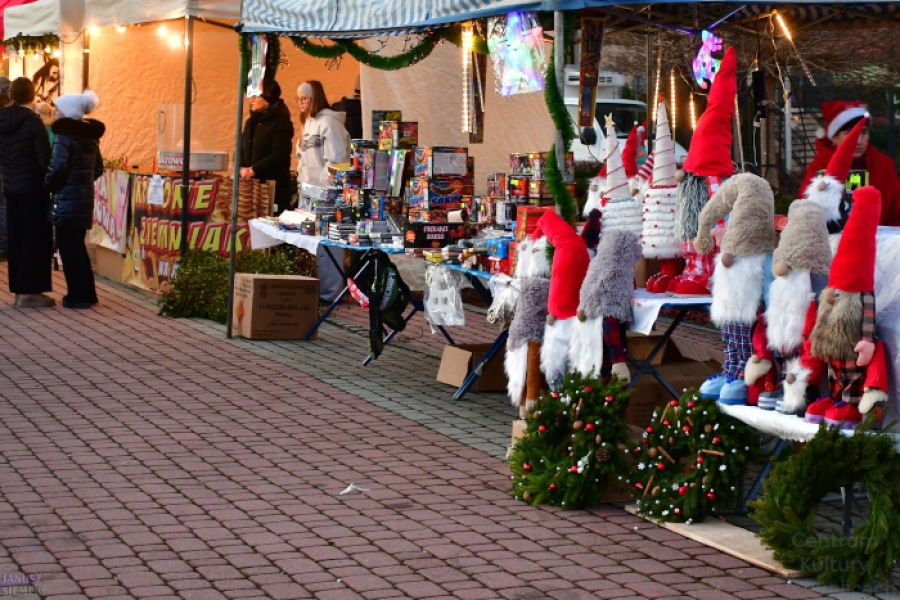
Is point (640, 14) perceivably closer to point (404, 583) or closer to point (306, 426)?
point (306, 426)

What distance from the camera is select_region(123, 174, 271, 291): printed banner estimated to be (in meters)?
12.2

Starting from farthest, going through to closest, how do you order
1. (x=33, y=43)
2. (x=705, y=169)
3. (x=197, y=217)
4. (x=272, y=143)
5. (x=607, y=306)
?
1. (x=33, y=43)
2. (x=272, y=143)
3. (x=197, y=217)
4. (x=705, y=169)
5. (x=607, y=306)

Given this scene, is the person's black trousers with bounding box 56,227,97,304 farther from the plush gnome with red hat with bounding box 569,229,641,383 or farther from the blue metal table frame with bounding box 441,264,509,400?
the plush gnome with red hat with bounding box 569,229,641,383

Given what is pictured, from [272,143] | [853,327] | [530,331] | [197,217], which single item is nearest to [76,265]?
[197,217]

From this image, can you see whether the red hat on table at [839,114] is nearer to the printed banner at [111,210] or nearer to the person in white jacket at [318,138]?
the person in white jacket at [318,138]

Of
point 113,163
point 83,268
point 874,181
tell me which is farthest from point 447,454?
point 113,163

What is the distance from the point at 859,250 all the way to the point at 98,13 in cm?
994

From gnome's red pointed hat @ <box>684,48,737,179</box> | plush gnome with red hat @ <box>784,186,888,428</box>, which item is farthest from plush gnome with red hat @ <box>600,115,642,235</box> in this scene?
plush gnome with red hat @ <box>784,186,888,428</box>

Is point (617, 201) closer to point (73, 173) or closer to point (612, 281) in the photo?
point (612, 281)

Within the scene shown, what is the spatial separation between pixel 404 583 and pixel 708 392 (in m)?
1.73

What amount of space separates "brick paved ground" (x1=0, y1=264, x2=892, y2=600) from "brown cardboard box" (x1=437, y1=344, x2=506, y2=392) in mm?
119

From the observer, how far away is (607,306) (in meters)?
6.19

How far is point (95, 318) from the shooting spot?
11.9m

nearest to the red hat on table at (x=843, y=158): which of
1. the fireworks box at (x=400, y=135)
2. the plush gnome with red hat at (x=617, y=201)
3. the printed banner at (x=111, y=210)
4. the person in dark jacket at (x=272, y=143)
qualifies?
the plush gnome with red hat at (x=617, y=201)
